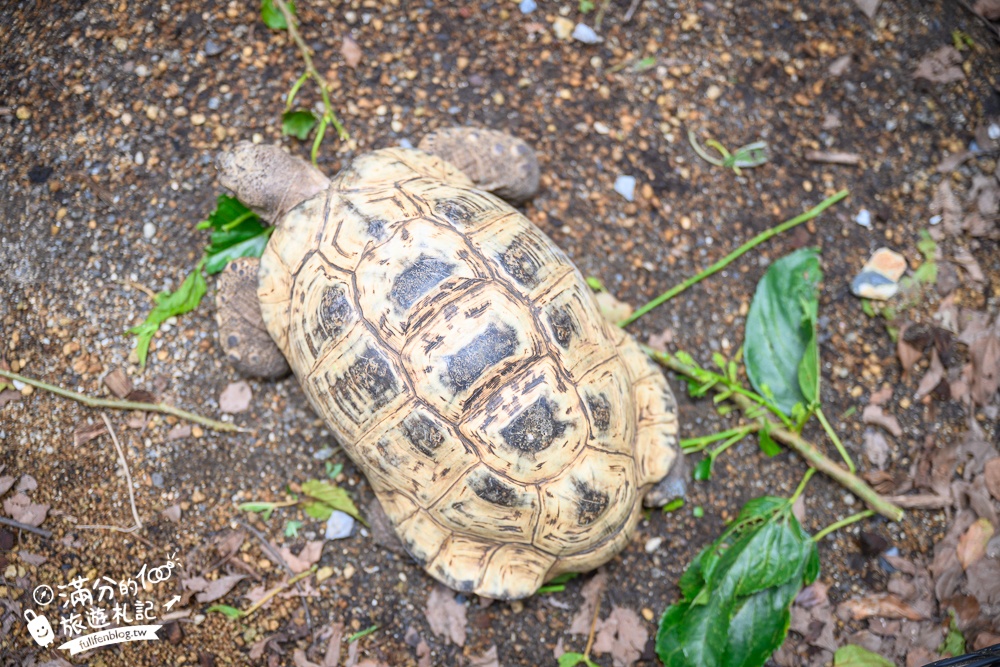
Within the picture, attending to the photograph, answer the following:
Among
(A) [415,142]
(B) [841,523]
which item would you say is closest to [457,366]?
(A) [415,142]

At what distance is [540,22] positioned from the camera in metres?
3.06

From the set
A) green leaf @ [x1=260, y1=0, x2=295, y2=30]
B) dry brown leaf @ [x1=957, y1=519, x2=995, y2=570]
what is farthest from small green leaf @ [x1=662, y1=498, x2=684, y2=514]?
green leaf @ [x1=260, y1=0, x2=295, y2=30]

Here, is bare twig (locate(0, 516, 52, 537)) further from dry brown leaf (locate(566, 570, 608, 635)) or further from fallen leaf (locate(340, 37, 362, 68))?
fallen leaf (locate(340, 37, 362, 68))

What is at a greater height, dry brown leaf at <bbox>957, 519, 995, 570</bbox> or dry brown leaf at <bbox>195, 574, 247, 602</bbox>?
dry brown leaf at <bbox>957, 519, 995, 570</bbox>

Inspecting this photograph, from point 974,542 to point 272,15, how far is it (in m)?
3.37

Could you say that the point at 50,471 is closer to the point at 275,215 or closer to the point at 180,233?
the point at 180,233

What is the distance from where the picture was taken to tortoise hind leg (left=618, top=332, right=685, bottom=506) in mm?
2492

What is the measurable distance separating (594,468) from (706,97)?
1.77 m

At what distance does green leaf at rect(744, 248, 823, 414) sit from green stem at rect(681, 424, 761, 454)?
0.15 m

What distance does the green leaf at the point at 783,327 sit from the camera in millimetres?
2809

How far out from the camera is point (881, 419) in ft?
9.46

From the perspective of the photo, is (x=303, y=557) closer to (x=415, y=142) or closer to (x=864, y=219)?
(x=415, y=142)

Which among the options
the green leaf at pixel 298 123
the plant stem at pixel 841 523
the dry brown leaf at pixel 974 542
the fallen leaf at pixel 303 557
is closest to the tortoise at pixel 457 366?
the green leaf at pixel 298 123

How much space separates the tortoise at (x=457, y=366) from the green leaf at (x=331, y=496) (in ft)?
0.75
